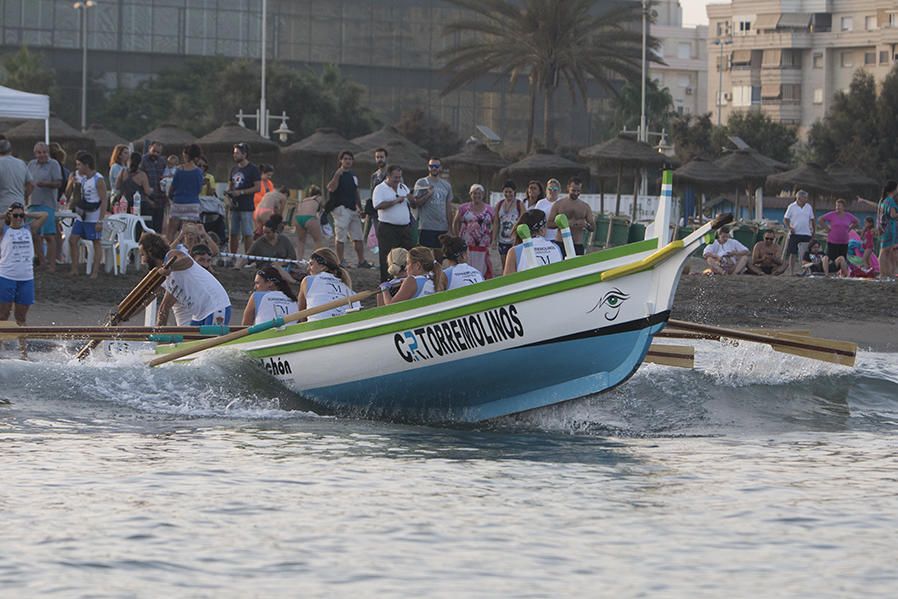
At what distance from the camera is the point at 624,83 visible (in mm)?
85688

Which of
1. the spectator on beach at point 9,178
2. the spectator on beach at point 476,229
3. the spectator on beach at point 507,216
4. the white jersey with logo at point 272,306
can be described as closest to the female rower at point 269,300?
the white jersey with logo at point 272,306

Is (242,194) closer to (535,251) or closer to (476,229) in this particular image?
(476,229)

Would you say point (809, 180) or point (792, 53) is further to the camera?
point (792, 53)

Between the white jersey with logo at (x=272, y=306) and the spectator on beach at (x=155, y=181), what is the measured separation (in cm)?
882

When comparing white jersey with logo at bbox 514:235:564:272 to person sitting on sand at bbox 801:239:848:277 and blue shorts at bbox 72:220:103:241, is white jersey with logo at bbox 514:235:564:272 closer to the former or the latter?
blue shorts at bbox 72:220:103:241

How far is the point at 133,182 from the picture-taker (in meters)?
21.9

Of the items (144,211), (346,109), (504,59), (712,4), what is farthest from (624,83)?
(144,211)

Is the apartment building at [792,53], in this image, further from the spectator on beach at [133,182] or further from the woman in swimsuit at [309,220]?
the spectator on beach at [133,182]

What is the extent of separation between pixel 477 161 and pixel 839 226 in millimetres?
14528

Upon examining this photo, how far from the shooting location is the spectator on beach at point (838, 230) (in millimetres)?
26645

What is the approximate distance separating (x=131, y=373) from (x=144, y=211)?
870 cm

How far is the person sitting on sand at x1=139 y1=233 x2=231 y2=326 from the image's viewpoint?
14008 millimetres

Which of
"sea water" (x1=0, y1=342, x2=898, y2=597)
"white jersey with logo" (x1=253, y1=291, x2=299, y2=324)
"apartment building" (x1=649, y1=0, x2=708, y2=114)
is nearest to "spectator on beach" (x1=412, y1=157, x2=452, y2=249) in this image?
"sea water" (x1=0, y1=342, x2=898, y2=597)

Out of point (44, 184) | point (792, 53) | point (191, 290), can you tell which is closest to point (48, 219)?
point (44, 184)
